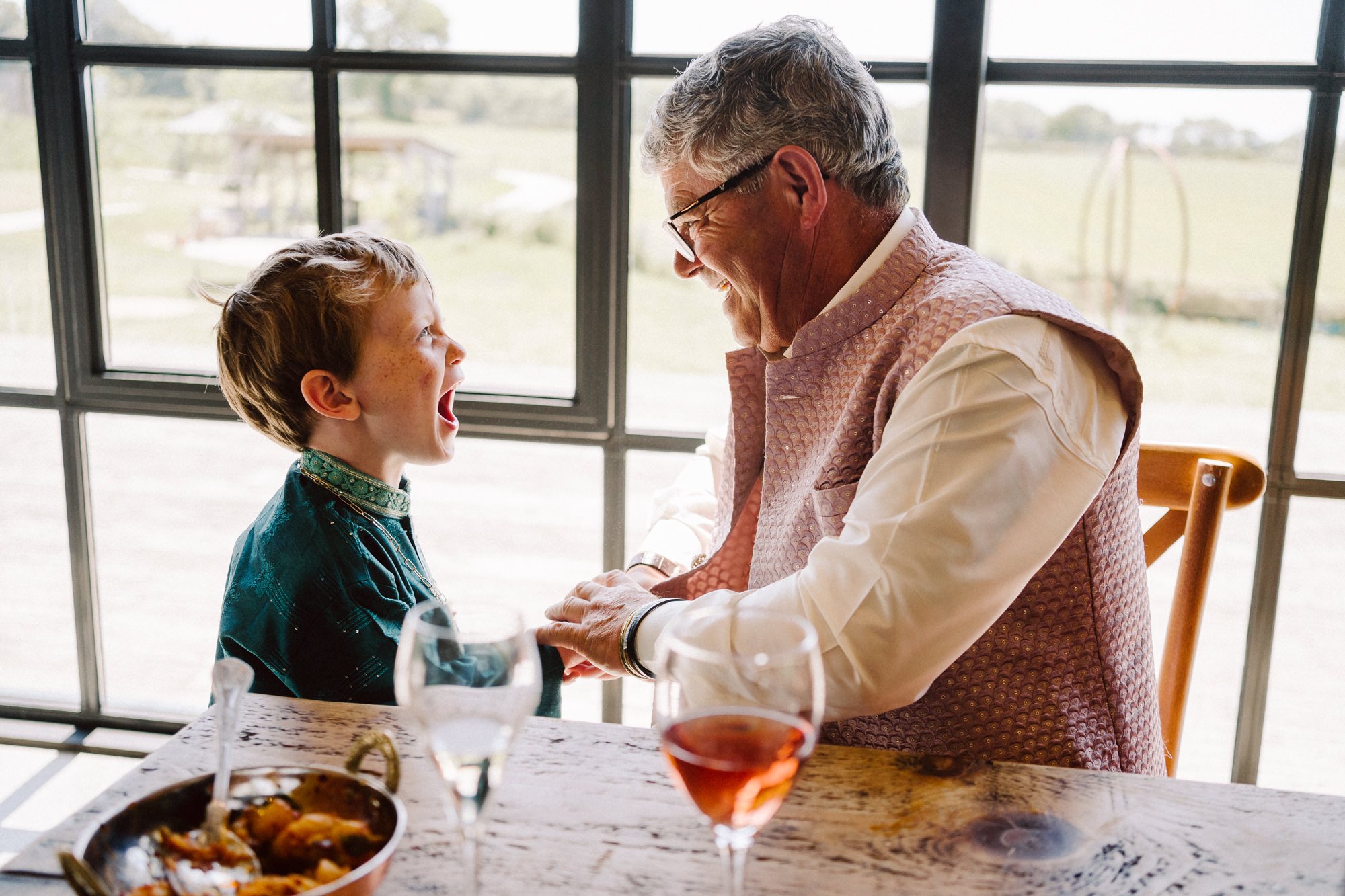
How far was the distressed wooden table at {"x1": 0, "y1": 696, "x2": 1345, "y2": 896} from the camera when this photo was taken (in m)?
0.80

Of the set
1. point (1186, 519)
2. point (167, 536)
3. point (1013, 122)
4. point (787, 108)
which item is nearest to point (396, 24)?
point (787, 108)

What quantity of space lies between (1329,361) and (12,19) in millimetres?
2870

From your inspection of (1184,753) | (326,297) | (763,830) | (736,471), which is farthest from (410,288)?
(1184,753)

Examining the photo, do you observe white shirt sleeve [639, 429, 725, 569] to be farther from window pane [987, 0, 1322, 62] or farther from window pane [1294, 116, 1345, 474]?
window pane [1294, 116, 1345, 474]

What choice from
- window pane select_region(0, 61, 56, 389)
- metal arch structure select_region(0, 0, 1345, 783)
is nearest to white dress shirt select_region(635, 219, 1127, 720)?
metal arch structure select_region(0, 0, 1345, 783)

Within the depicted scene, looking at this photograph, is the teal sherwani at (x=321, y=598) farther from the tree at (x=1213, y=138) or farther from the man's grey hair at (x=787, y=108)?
the tree at (x=1213, y=138)

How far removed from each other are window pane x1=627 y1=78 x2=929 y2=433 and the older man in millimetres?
595

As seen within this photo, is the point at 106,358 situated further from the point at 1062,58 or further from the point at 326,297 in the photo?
the point at 1062,58

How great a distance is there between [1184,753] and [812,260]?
151 centimetres

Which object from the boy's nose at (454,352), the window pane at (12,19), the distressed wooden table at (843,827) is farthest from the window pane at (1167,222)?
the window pane at (12,19)

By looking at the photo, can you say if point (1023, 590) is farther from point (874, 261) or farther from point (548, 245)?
point (548, 245)

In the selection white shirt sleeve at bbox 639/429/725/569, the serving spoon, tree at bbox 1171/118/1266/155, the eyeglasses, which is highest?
tree at bbox 1171/118/1266/155

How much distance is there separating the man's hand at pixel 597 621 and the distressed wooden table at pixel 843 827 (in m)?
0.26

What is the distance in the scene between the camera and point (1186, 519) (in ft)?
5.07
